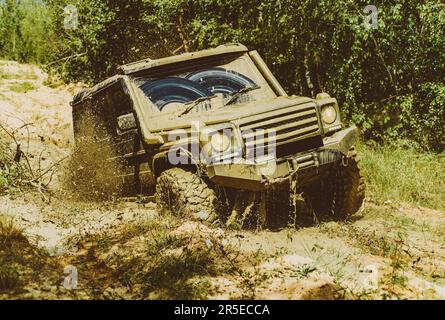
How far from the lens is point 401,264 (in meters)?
3.93

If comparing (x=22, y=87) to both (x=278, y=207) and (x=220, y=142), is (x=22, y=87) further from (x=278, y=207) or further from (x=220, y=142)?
(x=220, y=142)

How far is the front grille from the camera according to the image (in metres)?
4.51

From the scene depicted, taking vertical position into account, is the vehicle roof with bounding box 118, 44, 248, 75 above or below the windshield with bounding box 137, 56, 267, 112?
above

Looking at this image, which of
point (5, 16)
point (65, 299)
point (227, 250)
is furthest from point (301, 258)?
point (5, 16)

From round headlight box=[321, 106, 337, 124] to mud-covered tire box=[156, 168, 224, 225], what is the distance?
1.38m

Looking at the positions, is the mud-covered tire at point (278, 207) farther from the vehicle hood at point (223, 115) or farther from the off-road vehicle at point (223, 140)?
the vehicle hood at point (223, 115)

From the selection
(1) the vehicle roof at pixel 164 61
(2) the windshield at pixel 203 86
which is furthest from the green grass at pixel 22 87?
(2) the windshield at pixel 203 86

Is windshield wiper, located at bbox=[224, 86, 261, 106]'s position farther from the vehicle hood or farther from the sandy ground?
the sandy ground

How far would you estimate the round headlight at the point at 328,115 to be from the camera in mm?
5055

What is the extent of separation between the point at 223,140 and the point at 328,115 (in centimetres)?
126

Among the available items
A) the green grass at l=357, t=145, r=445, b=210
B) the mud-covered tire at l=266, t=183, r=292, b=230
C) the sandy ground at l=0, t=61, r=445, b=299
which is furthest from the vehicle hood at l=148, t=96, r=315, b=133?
the green grass at l=357, t=145, r=445, b=210

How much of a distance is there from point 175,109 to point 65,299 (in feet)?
8.87

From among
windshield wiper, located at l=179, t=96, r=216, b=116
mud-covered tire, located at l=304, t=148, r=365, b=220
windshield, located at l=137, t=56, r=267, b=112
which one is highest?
windshield, located at l=137, t=56, r=267, b=112

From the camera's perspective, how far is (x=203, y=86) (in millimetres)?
5582
